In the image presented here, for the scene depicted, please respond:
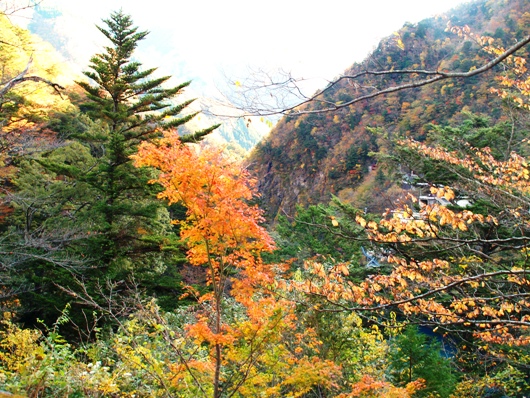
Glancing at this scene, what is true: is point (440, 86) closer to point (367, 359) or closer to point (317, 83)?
point (367, 359)

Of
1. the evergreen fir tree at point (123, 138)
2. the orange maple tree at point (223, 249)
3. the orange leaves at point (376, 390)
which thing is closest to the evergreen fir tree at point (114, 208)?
the evergreen fir tree at point (123, 138)

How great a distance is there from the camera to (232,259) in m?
5.83

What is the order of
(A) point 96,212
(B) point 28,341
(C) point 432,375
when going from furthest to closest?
1. (A) point 96,212
2. (C) point 432,375
3. (B) point 28,341

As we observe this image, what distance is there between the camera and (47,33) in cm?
9888

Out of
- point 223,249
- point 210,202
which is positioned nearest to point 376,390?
point 223,249

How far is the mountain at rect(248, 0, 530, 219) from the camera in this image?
31.6 metres

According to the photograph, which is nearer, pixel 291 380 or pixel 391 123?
pixel 291 380

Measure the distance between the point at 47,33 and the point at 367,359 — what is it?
122779 millimetres

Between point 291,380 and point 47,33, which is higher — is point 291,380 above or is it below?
below

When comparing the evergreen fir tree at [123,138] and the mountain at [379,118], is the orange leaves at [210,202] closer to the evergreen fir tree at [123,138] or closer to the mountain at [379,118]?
the evergreen fir tree at [123,138]

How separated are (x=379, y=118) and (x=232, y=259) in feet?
131

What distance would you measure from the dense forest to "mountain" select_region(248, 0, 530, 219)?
17.9 meters

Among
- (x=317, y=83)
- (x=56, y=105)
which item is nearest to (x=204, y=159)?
(x=317, y=83)

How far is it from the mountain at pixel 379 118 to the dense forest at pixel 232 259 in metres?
17.9
